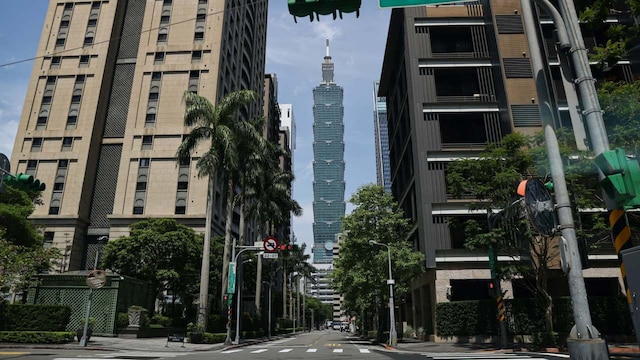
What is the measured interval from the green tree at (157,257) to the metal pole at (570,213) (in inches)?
1661

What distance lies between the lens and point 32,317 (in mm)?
23359

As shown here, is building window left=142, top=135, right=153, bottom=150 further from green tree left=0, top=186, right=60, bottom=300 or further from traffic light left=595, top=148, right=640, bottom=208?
traffic light left=595, top=148, right=640, bottom=208

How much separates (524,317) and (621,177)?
76.2 ft

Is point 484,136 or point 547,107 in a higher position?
point 484,136

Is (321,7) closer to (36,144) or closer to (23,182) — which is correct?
(23,182)

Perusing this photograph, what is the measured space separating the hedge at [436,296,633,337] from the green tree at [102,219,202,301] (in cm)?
2830

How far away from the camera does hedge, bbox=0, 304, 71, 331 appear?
23.2 metres

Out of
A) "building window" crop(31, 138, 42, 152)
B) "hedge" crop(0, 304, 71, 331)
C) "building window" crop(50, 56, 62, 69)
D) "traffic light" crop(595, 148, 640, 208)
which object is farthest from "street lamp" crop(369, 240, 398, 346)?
"building window" crop(50, 56, 62, 69)

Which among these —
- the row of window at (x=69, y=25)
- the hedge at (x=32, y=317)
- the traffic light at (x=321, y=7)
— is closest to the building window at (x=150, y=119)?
the row of window at (x=69, y=25)

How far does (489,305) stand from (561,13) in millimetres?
24043

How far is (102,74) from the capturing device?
63.7 m

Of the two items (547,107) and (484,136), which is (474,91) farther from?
(547,107)

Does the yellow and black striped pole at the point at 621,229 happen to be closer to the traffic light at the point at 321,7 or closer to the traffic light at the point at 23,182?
the traffic light at the point at 321,7

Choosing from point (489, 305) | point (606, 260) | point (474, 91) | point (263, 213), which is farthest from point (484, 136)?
point (263, 213)
